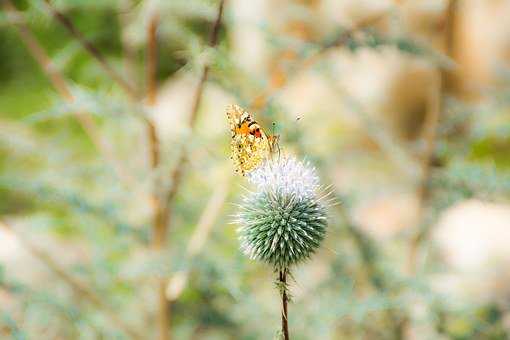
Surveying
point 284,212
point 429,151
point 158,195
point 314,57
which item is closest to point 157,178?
point 158,195

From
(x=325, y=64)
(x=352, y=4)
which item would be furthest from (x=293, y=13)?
(x=352, y=4)

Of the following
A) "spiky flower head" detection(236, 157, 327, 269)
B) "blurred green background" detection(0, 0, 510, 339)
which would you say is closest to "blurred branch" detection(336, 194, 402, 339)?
"blurred green background" detection(0, 0, 510, 339)

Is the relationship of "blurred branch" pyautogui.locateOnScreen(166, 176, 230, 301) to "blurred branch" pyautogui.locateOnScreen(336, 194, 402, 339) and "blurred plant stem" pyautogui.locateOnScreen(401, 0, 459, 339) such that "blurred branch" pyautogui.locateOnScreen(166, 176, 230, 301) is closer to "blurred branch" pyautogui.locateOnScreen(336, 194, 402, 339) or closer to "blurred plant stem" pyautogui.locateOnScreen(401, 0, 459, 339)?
"blurred branch" pyautogui.locateOnScreen(336, 194, 402, 339)

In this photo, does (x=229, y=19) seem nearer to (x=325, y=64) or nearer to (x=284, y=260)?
(x=325, y=64)

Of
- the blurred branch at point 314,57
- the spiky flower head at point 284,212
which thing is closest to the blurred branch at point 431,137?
the blurred branch at point 314,57

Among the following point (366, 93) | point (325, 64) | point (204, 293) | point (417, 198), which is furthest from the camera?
point (366, 93)

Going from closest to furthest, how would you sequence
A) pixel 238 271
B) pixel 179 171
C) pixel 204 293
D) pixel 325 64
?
1. pixel 238 271
2. pixel 179 171
3. pixel 325 64
4. pixel 204 293

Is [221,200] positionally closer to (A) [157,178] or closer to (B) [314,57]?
(A) [157,178]
